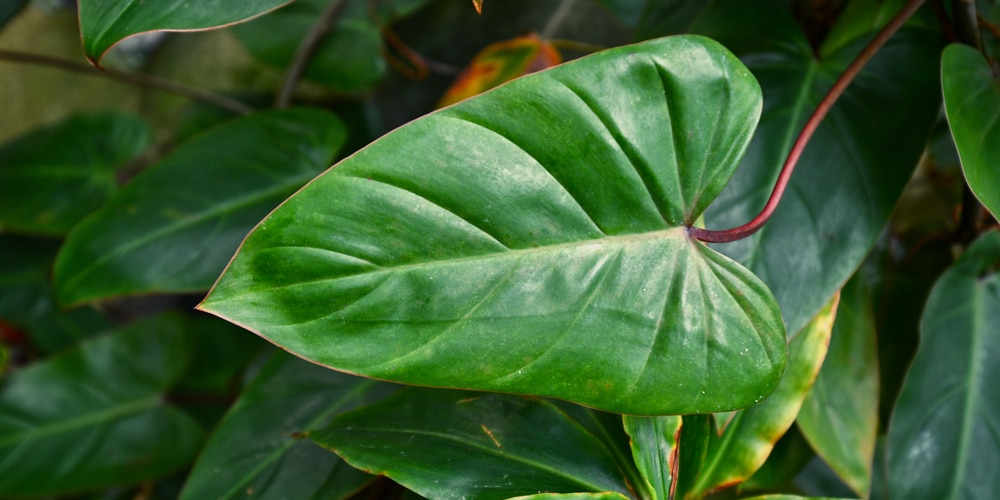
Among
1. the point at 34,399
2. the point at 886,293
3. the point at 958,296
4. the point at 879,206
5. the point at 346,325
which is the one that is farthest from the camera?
the point at 34,399

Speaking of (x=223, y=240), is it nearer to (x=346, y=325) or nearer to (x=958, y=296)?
(x=346, y=325)

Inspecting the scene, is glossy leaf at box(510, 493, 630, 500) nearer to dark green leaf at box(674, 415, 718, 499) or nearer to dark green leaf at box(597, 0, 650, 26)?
dark green leaf at box(674, 415, 718, 499)

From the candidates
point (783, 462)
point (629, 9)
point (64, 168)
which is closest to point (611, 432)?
point (783, 462)

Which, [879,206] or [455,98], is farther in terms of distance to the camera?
[455,98]

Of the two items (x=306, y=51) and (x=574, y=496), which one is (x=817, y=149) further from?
(x=306, y=51)

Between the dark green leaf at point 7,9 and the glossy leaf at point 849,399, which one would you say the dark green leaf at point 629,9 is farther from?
the dark green leaf at point 7,9

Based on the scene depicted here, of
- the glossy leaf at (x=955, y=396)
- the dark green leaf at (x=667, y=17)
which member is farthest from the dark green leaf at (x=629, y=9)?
the glossy leaf at (x=955, y=396)

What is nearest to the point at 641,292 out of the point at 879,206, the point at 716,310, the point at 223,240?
the point at 716,310
